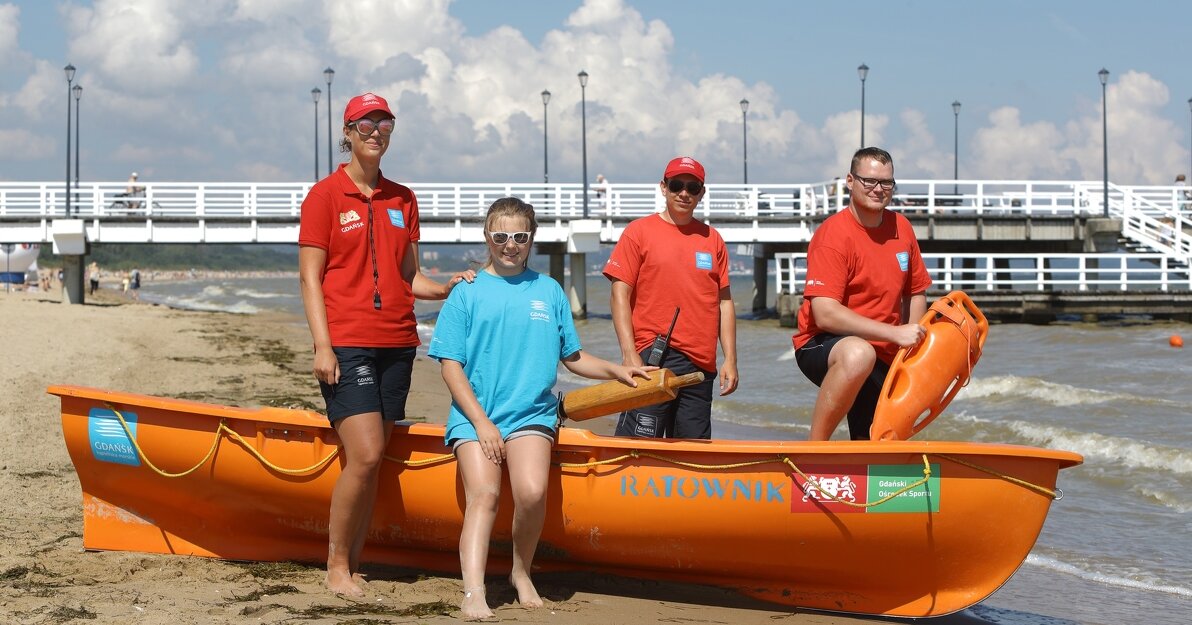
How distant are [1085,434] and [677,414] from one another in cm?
704

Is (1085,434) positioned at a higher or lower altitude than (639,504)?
lower

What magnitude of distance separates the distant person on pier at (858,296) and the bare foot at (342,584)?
2.03 m

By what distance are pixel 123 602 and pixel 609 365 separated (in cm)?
208

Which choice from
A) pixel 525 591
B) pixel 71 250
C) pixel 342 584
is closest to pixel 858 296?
pixel 525 591

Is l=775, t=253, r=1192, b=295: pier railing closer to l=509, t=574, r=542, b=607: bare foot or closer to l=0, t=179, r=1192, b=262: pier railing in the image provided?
l=0, t=179, r=1192, b=262: pier railing

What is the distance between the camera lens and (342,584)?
4.73 metres

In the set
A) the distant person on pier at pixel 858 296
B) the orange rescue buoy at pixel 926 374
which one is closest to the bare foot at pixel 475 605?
the distant person on pier at pixel 858 296

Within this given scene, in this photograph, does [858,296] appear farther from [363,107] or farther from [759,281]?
[759,281]

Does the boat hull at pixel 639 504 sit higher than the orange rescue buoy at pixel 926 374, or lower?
lower

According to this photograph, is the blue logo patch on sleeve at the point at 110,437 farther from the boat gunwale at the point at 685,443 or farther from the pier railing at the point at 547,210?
the pier railing at the point at 547,210

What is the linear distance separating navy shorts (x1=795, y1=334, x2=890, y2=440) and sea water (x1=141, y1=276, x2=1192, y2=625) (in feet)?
3.54

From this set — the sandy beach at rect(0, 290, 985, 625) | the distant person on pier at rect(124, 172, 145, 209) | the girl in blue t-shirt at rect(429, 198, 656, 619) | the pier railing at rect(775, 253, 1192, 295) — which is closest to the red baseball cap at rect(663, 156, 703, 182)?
the girl in blue t-shirt at rect(429, 198, 656, 619)

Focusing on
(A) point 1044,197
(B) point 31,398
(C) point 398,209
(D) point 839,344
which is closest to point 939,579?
(D) point 839,344

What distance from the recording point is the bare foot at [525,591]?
4582 mm
